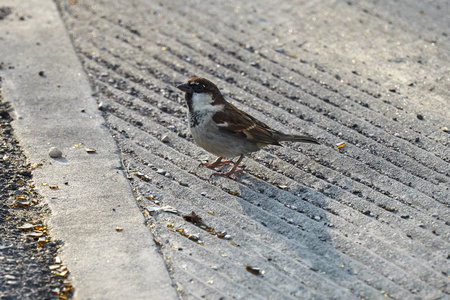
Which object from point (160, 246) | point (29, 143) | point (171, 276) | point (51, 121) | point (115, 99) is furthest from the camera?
point (115, 99)

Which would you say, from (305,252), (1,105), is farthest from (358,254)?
(1,105)

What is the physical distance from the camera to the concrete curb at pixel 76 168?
2990mm

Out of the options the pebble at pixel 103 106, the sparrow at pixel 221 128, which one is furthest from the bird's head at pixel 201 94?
the pebble at pixel 103 106

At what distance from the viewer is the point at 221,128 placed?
398 cm

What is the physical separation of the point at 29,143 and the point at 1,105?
2.18ft

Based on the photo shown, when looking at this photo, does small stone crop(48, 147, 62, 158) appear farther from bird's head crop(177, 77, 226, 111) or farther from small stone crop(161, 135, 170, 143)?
bird's head crop(177, 77, 226, 111)

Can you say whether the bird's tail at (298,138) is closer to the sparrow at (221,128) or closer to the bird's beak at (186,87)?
the sparrow at (221,128)

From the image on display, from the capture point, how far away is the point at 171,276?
3002mm

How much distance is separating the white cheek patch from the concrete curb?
0.67m

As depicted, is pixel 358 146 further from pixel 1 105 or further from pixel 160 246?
pixel 1 105

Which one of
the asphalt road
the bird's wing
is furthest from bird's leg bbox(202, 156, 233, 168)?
→ the bird's wing

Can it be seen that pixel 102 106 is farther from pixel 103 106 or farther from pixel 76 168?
pixel 76 168

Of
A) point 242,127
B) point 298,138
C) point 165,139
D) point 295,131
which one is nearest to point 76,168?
point 165,139

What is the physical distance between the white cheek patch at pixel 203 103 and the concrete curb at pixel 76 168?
2.19 feet
